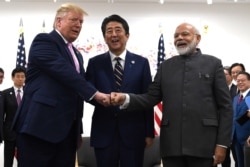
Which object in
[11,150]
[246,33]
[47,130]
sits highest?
[246,33]

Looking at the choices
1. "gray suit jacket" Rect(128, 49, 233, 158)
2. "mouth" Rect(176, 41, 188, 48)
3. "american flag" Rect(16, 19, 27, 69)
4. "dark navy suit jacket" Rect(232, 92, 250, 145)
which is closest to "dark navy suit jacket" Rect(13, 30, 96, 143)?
"gray suit jacket" Rect(128, 49, 233, 158)

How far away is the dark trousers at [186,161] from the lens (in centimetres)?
253

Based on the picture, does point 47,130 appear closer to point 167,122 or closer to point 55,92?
point 55,92

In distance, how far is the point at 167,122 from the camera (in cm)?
262

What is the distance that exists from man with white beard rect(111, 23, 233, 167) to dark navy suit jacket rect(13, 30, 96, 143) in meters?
0.31

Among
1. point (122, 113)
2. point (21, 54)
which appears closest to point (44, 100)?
point (122, 113)

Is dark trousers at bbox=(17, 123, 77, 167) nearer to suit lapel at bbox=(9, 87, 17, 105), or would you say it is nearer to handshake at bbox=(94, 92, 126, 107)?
handshake at bbox=(94, 92, 126, 107)

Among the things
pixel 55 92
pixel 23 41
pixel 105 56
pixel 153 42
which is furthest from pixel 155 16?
pixel 55 92

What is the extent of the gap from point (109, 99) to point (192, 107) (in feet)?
1.96

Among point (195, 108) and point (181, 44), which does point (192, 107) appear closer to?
point (195, 108)

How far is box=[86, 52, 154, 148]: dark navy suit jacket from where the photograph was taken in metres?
2.69

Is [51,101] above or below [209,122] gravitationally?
above

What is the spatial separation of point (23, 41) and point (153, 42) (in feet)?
8.89

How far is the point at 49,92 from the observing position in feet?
7.98
